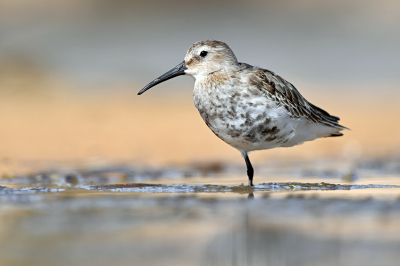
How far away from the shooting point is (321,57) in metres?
15.9

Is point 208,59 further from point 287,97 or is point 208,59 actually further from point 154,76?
point 154,76

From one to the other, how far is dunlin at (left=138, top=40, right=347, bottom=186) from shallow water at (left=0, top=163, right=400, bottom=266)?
0.61 metres

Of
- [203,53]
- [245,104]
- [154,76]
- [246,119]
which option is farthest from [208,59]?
[154,76]

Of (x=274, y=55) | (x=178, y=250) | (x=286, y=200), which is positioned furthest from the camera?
(x=274, y=55)

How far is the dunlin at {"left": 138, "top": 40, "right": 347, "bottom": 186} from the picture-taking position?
5852 mm

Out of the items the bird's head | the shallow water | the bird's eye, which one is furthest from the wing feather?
the shallow water

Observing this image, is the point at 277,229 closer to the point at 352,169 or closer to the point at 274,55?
the point at 352,169

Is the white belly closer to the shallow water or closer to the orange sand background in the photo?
the shallow water

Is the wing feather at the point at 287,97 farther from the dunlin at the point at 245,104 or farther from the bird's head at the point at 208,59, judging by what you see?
the bird's head at the point at 208,59

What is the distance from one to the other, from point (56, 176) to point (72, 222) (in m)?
2.74

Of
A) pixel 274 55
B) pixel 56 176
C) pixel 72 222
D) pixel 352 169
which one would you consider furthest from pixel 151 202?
pixel 274 55

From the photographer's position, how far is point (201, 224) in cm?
390

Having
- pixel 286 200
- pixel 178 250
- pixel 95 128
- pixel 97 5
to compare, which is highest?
pixel 97 5

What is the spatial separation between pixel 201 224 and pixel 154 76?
10.0 meters
